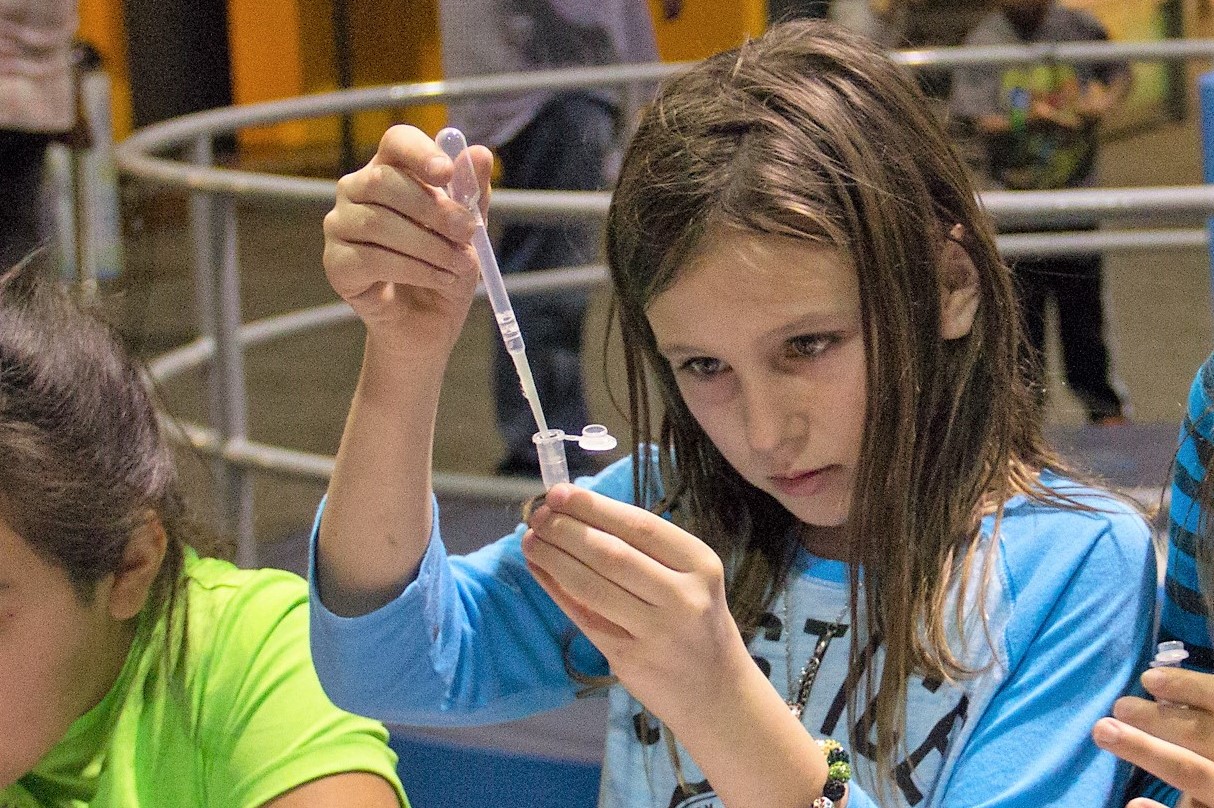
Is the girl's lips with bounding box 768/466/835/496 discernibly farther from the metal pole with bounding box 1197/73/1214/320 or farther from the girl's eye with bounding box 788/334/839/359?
the metal pole with bounding box 1197/73/1214/320

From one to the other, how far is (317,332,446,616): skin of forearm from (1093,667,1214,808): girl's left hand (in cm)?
39

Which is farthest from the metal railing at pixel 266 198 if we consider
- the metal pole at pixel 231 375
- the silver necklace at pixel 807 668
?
the silver necklace at pixel 807 668

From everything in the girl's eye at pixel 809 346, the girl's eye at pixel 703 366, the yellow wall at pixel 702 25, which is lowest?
the girl's eye at pixel 703 366

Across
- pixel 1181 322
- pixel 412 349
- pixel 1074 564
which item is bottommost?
pixel 1181 322

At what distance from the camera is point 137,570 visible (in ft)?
3.18

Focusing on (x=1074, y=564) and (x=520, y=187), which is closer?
(x=1074, y=564)

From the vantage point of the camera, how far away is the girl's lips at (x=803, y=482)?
833 mm

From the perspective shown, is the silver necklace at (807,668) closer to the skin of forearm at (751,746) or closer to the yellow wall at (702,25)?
the skin of forearm at (751,746)

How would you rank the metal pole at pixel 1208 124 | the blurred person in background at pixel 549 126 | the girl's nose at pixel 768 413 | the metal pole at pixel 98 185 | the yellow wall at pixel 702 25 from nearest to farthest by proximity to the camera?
the girl's nose at pixel 768 413, the yellow wall at pixel 702 25, the blurred person in background at pixel 549 126, the metal pole at pixel 1208 124, the metal pole at pixel 98 185

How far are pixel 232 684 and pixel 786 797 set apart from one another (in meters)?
0.40

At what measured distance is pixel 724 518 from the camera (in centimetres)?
95

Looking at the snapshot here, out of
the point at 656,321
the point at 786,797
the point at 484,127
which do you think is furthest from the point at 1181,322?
the point at 786,797

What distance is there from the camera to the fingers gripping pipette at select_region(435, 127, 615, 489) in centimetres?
68

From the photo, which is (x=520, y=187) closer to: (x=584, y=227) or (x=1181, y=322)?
(x=584, y=227)
